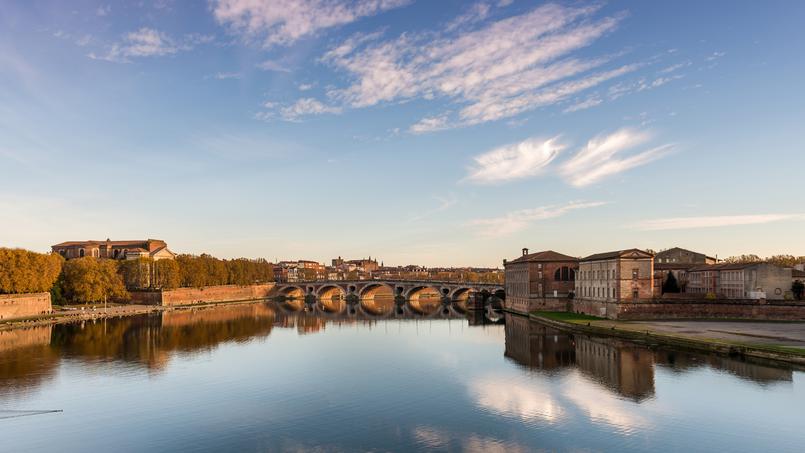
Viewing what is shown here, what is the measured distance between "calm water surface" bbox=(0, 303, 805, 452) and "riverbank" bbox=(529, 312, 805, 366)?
235 cm

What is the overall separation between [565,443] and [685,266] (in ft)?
254

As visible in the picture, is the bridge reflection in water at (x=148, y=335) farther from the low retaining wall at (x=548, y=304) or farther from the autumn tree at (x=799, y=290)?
the autumn tree at (x=799, y=290)

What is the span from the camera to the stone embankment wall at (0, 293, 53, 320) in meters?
84.5

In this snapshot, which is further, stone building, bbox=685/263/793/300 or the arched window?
the arched window

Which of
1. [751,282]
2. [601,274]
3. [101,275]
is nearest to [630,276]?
[601,274]

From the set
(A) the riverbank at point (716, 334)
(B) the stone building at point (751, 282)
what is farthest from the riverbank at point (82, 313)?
(B) the stone building at point (751, 282)

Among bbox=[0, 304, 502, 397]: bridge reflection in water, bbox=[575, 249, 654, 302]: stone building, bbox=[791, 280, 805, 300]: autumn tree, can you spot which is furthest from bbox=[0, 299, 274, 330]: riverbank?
bbox=[791, 280, 805, 300]: autumn tree

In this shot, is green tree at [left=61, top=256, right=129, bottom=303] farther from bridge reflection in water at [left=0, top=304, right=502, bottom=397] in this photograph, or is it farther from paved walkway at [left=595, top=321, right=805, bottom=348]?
paved walkway at [left=595, top=321, right=805, bottom=348]

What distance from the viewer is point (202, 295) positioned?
14262 centimetres

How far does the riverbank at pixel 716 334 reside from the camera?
47688 millimetres

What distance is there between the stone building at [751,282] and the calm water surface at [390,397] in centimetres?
2840

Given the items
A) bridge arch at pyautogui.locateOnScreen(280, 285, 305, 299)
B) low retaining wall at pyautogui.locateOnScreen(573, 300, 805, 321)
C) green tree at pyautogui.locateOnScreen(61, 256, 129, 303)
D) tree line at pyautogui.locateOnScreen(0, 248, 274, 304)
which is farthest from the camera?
bridge arch at pyautogui.locateOnScreen(280, 285, 305, 299)

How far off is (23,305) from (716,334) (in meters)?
96.3

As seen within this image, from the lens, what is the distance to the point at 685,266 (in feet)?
313
